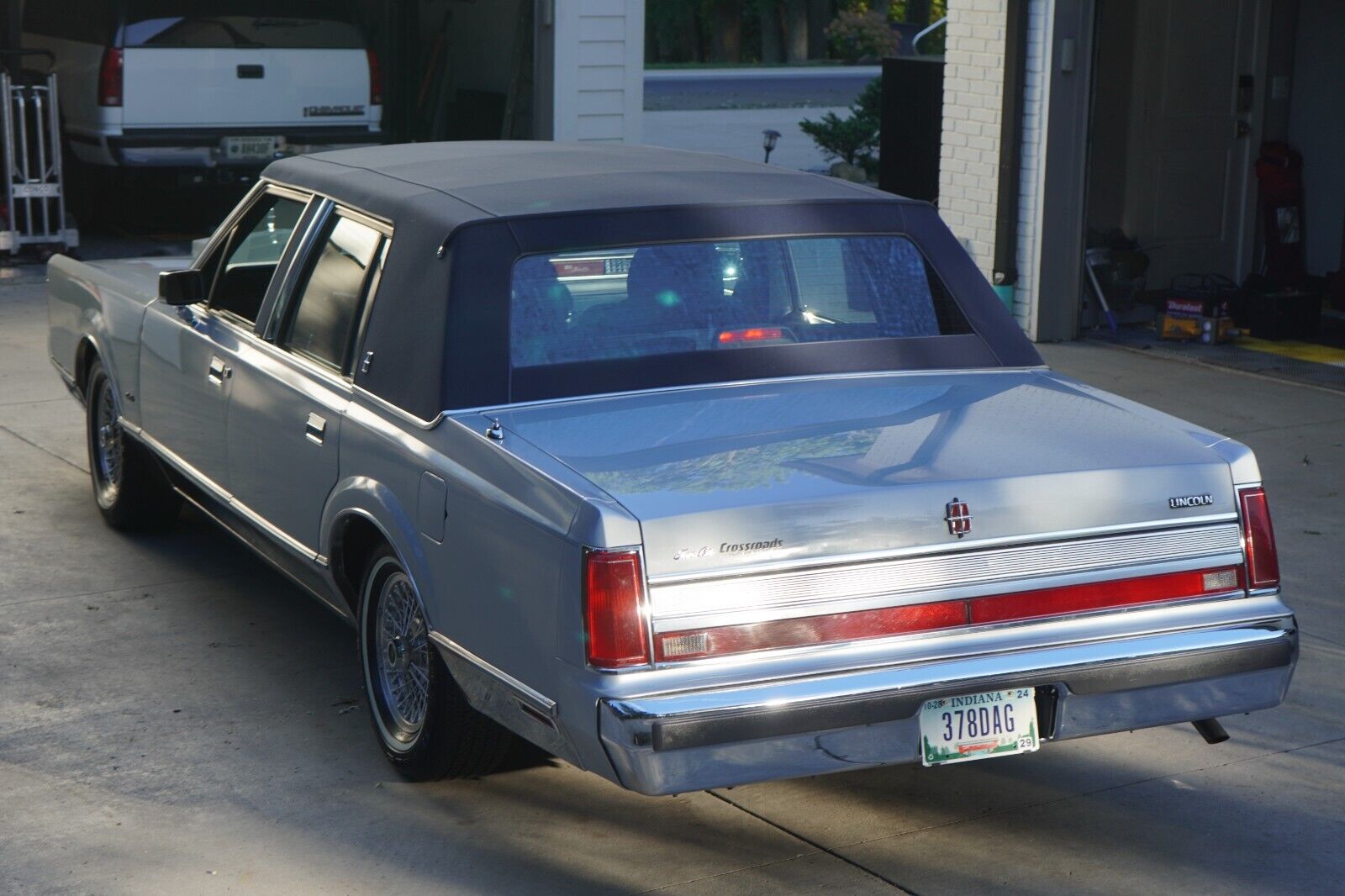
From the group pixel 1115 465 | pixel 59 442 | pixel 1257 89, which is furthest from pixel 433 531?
pixel 1257 89

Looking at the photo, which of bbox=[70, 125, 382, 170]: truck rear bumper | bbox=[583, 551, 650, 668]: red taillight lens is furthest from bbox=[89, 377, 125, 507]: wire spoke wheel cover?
bbox=[70, 125, 382, 170]: truck rear bumper

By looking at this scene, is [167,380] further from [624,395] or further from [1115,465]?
[1115,465]

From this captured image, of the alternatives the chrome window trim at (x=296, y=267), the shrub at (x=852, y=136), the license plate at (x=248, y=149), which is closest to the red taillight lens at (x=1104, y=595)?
the chrome window trim at (x=296, y=267)

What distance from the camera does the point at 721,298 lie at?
4.84m

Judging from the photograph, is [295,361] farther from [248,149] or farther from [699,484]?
[248,149]

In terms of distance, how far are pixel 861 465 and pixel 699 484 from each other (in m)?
0.41

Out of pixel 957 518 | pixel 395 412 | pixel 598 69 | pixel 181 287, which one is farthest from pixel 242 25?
pixel 957 518

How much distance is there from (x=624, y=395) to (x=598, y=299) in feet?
1.00

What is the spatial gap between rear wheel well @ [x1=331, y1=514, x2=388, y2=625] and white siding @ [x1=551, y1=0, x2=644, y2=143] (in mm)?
9395

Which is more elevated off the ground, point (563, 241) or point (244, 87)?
point (244, 87)

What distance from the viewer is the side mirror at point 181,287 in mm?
5988

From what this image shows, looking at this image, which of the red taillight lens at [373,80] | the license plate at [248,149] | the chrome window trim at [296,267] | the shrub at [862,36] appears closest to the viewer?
the chrome window trim at [296,267]

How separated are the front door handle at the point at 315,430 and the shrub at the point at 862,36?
3897 centimetres

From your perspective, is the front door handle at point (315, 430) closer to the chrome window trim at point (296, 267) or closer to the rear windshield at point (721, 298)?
the chrome window trim at point (296, 267)
